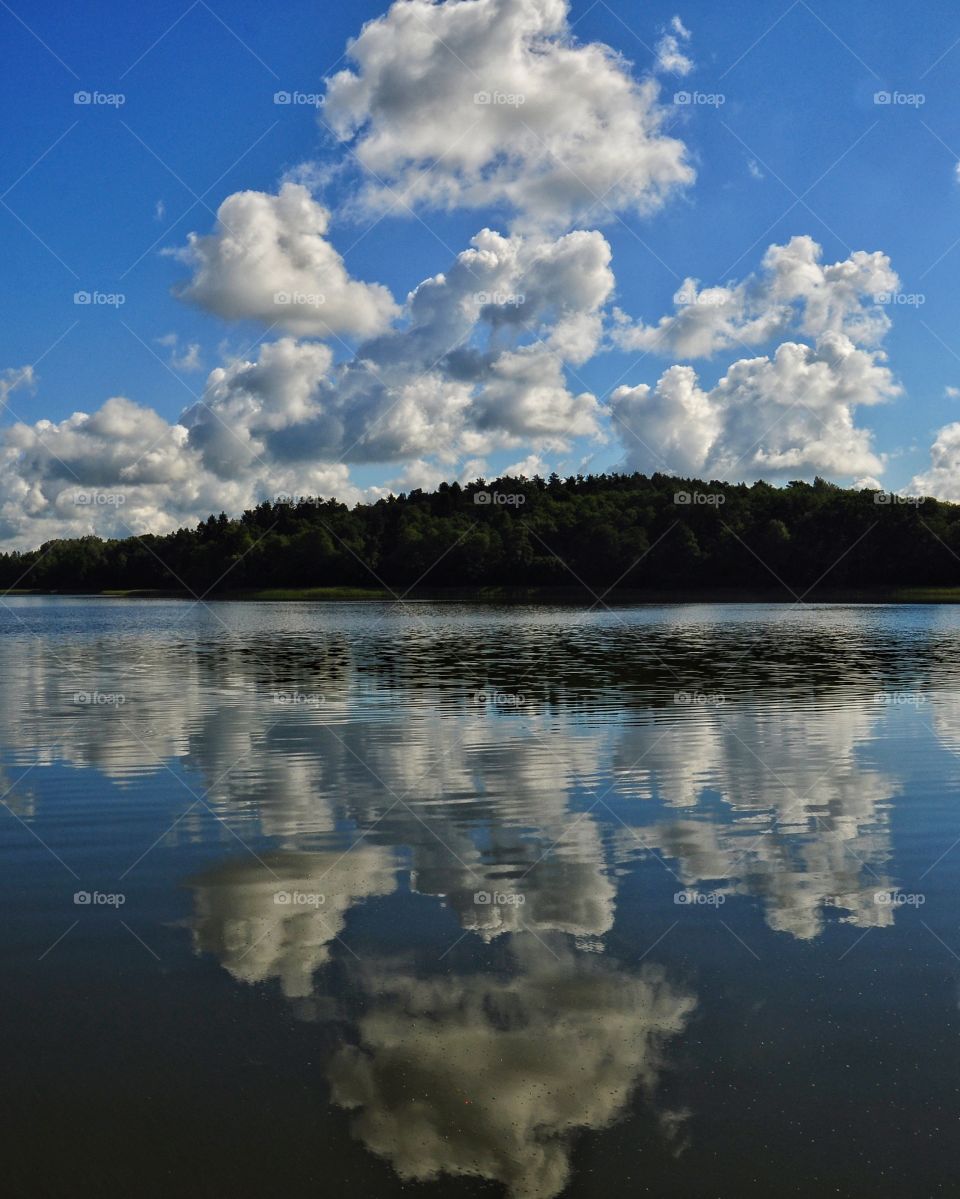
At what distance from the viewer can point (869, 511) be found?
167 metres

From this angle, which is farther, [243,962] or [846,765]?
[846,765]

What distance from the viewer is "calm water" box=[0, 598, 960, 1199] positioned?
5930mm

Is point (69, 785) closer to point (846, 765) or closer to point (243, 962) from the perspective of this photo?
point (243, 962)

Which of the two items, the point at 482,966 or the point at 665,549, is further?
the point at 665,549

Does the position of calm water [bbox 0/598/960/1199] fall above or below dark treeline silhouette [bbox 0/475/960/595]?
below

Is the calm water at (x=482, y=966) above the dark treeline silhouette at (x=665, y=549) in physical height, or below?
below

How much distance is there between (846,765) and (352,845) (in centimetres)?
920

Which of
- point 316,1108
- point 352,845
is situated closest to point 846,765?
point 352,845

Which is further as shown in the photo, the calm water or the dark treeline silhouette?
the dark treeline silhouette

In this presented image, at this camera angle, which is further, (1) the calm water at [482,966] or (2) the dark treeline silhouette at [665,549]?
(2) the dark treeline silhouette at [665,549]

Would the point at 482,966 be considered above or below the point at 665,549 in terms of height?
below

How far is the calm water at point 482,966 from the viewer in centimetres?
593

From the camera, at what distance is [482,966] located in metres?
8.45

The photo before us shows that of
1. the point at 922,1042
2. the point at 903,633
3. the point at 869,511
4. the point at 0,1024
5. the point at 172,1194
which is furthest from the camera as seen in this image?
the point at 869,511
